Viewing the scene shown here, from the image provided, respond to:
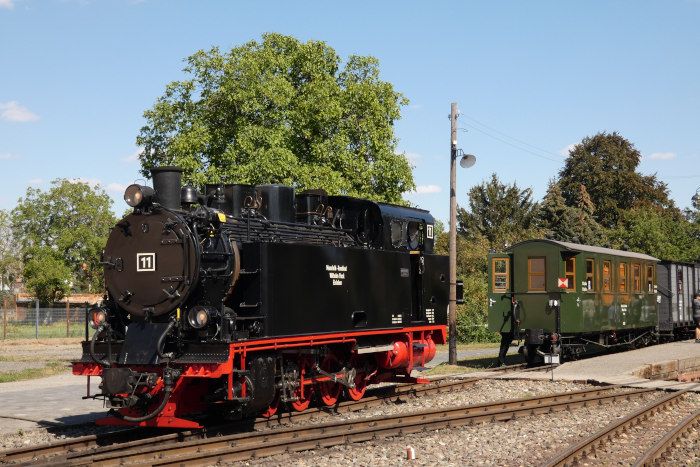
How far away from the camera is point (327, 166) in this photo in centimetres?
2528

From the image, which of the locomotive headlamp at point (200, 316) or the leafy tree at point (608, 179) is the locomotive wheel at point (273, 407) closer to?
the locomotive headlamp at point (200, 316)

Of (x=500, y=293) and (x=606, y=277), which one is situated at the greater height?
(x=606, y=277)

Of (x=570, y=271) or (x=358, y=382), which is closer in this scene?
(x=358, y=382)

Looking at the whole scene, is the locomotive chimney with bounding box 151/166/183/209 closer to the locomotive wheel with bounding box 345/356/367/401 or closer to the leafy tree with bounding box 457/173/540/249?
the locomotive wheel with bounding box 345/356/367/401

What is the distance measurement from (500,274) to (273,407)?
9944mm

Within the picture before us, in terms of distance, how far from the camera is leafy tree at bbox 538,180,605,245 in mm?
45844

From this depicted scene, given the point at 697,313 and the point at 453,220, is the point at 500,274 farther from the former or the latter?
the point at 697,313

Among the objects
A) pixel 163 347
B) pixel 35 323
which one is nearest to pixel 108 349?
pixel 163 347

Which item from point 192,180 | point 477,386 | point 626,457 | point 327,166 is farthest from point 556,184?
point 626,457

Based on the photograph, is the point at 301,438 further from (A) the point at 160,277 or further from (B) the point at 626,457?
(B) the point at 626,457

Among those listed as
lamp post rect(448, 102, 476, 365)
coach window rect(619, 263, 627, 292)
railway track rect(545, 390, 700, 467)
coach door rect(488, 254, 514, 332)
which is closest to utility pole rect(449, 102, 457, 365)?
lamp post rect(448, 102, 476, 365)

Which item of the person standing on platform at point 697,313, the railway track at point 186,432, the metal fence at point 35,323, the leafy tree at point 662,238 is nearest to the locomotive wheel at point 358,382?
the railway track at point 186,432

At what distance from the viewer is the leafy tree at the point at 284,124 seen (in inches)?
956

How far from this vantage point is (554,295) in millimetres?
18156
